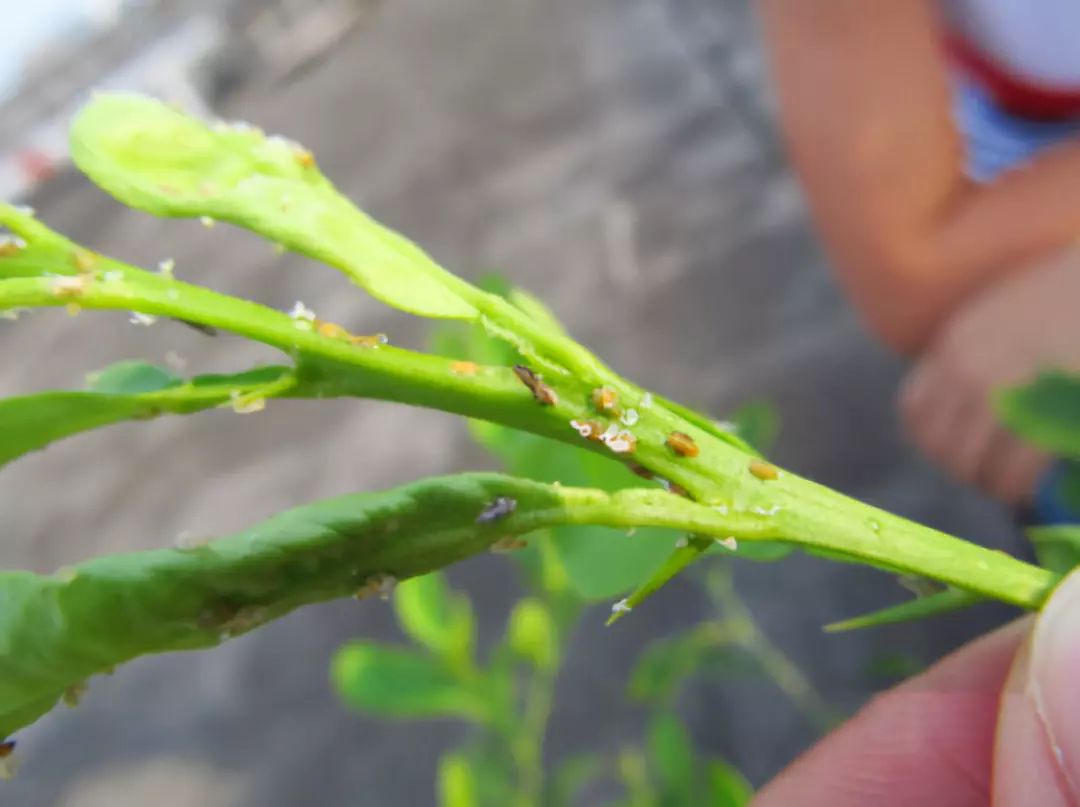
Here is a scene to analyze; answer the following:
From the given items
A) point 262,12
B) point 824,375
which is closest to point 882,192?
point 824,375

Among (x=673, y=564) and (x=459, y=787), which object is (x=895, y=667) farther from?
(x=673, y=564)

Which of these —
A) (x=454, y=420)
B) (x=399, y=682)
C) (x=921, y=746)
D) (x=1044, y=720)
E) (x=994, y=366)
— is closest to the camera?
(x=1044, y=720)

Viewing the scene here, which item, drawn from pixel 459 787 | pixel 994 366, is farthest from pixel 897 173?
pixel 459 787

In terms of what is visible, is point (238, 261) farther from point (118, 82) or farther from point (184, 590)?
point (184, 590)

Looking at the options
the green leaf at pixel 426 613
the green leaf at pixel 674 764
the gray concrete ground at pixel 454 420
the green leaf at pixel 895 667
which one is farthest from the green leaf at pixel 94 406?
the gray concrete ground at pixel 454 420

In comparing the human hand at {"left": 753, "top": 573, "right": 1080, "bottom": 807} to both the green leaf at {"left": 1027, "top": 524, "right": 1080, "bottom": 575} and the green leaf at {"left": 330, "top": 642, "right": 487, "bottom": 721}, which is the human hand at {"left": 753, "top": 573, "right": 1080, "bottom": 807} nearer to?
the green leaf at {"left": 1027, "top": 524, "right": 1080, "bottom": 575}

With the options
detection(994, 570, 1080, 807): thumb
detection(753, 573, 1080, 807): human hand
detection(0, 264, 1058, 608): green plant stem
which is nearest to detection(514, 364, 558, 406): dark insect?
detection(0, 264, 1058, 608): green plant stem
